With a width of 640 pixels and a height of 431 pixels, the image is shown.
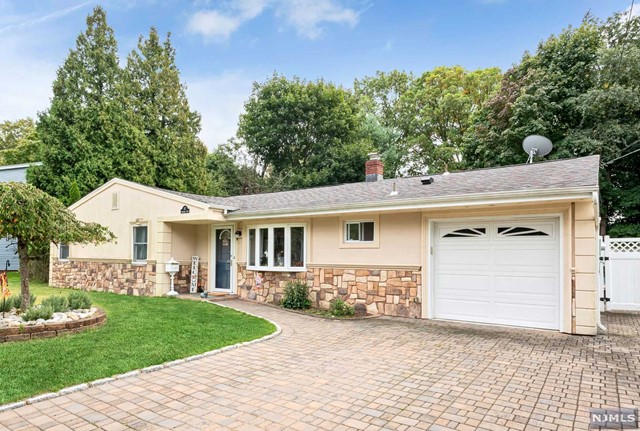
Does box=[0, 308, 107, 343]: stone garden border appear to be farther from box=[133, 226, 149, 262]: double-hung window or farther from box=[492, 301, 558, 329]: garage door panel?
box=[492, 301, 558, 329]: garage door panel

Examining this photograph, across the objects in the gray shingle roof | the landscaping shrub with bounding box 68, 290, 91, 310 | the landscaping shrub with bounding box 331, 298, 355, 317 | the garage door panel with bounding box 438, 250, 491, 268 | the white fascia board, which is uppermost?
the gray shingle roof

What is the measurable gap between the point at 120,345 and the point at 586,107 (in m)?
16.3

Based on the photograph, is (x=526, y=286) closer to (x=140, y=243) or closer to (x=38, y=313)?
(x=38, y=313)

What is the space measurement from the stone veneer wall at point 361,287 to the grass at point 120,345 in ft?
5.37

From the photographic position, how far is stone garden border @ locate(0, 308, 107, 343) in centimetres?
593

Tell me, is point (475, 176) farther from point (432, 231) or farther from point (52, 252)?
point (52, 252)

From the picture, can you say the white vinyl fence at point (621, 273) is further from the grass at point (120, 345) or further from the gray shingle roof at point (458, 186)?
the grass at point (120, 345)

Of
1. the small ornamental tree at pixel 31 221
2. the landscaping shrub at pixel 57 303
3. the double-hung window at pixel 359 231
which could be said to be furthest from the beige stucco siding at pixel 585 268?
the landscaping shrub at pixel 57 303

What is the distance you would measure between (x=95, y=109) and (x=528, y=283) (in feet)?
68.4

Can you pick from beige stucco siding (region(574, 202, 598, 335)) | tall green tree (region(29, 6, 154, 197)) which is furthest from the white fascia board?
tall green tree (region(29, 6, 154, 197))

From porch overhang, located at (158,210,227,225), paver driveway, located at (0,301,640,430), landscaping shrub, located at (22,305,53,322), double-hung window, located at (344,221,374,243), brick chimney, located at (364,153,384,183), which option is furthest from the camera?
brick chimney, located at (364,153,384,183)

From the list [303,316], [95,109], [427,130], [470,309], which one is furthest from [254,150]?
[470,309]

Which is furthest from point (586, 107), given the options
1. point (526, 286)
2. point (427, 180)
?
point (526, 286)

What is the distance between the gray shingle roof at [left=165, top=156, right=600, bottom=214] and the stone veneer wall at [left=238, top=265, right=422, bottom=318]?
1.65 meters
